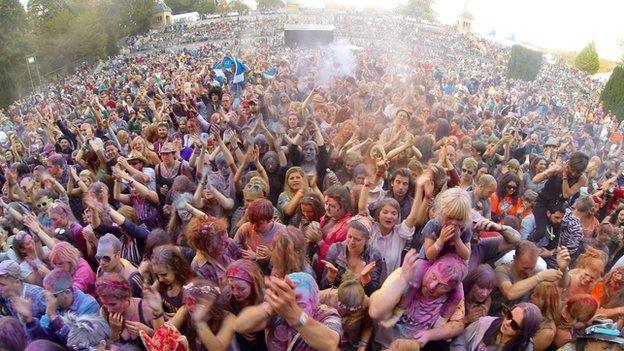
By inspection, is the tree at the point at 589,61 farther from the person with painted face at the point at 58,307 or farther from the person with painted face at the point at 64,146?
the person with painted face at the point at 58,307

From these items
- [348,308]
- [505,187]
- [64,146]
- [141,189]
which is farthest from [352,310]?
[64,146]

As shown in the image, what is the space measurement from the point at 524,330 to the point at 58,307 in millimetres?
2599

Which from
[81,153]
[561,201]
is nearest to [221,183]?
[81,153]

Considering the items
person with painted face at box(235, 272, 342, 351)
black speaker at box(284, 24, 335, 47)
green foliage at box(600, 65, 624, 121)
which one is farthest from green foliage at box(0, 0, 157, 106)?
green foliage at box(600, 65, 624, 121)

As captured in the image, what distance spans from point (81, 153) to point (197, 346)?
4.07 m

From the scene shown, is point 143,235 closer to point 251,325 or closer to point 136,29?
point 251,325

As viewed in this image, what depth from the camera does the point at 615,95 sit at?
22875mm

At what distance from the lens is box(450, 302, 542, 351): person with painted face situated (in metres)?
2.24

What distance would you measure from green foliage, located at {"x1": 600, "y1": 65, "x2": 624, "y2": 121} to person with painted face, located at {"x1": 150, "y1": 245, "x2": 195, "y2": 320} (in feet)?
85.6

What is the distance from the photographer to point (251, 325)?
214 cm

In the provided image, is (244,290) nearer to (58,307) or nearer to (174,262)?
(174,262)

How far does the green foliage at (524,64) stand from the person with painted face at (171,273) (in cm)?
3362

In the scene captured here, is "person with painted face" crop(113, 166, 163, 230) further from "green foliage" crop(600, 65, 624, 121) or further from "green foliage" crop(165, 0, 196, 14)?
"green foliage" crop(165, 0, 196, 14)

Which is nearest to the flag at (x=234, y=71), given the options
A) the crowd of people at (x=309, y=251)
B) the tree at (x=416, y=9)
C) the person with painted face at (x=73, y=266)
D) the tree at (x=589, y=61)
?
the crowd of people at (x=309, y=251)
